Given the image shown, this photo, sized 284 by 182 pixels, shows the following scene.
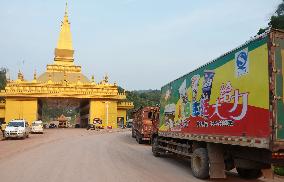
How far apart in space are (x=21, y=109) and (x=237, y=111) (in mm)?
50486

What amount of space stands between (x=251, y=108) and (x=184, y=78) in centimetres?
541

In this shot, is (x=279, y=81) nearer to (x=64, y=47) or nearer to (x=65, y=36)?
(x=64, y=47)

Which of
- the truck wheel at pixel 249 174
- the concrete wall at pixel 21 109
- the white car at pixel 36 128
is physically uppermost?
the concrete wall at pixel 21 109

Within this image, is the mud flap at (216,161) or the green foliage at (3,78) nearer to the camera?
the mud flap at (216,161)

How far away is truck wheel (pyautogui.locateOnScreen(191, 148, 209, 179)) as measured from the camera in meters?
10.8

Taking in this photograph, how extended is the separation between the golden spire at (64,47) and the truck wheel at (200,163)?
200 ft

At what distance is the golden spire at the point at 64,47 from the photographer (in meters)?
71.6

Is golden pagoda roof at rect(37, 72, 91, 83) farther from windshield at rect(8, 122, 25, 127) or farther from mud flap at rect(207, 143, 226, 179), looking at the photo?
mud flap at rect(207, 143, 226, 179)

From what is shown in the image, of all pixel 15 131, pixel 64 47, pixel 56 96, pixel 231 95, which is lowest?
pixel 15 131

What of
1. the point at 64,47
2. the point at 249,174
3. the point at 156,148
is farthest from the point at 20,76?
the point at 249,174

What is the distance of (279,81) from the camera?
779 centimetres

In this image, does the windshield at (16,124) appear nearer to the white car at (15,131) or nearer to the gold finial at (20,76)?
the white car at (15,131)

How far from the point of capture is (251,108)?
27.5 ft

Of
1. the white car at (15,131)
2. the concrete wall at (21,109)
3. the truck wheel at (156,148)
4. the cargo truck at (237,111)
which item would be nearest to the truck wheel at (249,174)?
the cargo truck at (237,111)
